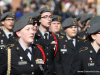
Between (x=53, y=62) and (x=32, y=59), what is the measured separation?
1993 millimetres

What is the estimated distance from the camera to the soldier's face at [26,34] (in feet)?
15.8

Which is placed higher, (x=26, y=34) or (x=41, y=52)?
(x=26, y=34)

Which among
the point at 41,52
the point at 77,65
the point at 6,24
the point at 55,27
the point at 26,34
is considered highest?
the point at 26,34

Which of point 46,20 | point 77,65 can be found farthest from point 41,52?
point 46,20

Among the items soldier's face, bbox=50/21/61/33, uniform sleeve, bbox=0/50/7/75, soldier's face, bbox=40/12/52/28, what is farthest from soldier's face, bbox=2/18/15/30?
uniform sleeve, bbox=0/50/7/75

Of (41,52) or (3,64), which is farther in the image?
(41,52)

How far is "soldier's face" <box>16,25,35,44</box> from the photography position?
4801 mm

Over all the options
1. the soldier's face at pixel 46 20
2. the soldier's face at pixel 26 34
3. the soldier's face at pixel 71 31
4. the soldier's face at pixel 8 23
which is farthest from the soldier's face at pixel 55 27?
the soldier's face at pixel 26 34

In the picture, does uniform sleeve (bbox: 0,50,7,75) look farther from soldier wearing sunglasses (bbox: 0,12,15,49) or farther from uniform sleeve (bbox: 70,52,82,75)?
soldier wearing sunglasses (bbox: 0,12,15,49)

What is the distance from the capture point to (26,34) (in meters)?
4.83

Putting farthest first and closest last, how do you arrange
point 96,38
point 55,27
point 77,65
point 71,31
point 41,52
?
1. point 55,27
2. point 71,31
3. point 96,38
4. point 77,65
5. point 41,52

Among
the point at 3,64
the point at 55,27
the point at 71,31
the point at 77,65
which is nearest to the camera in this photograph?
the point at 3,64

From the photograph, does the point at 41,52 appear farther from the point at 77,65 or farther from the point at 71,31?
the point at 71,31

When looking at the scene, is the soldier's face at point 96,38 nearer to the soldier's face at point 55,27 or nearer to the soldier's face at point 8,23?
the soldier's face at point 55,27
